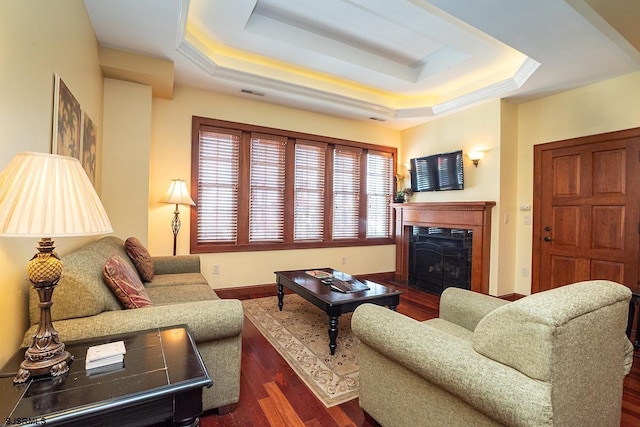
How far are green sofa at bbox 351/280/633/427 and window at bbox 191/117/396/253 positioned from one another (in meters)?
3.10

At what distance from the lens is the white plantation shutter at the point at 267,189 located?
172 inches

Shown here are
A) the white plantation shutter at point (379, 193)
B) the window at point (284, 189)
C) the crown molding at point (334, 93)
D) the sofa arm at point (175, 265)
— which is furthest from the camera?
the white plantation shutter at point (379, 193)

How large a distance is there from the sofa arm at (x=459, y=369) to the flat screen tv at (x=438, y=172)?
3475 millimetres

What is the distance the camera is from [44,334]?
113 centimetres

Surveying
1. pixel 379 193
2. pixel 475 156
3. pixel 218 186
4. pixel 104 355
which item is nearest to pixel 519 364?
pixel 104 355

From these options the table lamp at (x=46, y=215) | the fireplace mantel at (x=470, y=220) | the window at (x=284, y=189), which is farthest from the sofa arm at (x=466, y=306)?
the window at (x=284, y=189)

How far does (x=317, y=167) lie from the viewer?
4.86 m

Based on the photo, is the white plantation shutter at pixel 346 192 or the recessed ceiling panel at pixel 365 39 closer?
the recessed ceiling panel at pixel 365 39

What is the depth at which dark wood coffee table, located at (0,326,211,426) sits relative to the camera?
92 cm

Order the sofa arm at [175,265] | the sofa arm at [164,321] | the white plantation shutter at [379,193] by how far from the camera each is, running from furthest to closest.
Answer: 1. the white plantation shutter at [379,193]
2. the sofa arm at [175,265]
3. the sofa arm at [164,321]

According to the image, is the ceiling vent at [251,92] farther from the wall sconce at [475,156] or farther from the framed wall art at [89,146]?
the wall sconce at [475,156]

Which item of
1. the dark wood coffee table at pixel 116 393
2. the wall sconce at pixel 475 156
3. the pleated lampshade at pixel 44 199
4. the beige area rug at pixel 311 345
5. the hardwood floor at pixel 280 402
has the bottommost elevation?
the hardwood floor at pixel 280 402

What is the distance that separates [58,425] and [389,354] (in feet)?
4.06

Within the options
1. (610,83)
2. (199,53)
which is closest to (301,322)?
(199,53)
